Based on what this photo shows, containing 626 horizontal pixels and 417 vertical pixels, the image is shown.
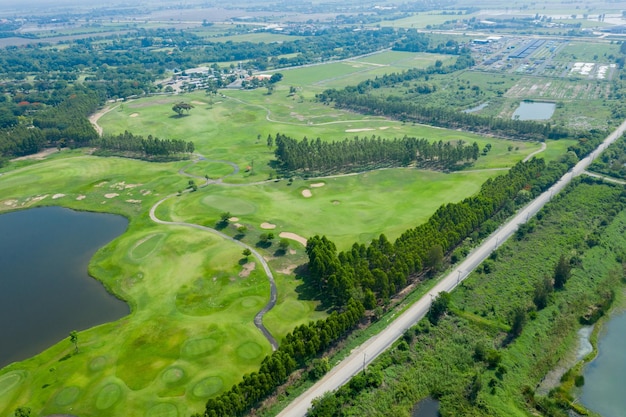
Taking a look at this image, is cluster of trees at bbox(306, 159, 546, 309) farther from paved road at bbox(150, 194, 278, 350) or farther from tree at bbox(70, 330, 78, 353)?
tree at bbox(70, 330, 78, 353)

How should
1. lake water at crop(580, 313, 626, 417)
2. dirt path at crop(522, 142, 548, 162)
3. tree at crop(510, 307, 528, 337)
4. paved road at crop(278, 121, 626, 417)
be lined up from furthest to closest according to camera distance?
dirt path at crop(522, 142, 548, 162) → tree at crop(510, 307, 528, 337) → paved road at crop(278, 121, 626, 417) → lake water at crop(580, 313, 626, 417)

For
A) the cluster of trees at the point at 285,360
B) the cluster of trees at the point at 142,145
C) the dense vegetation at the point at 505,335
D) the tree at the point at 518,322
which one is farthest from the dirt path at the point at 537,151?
the cluster of trees at the point at 142,145

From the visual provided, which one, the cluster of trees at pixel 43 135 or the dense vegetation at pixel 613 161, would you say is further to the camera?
the cluster of trees at pixel 43 135

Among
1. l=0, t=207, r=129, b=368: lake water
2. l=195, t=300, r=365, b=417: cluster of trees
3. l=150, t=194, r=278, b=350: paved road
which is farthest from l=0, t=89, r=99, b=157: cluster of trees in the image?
l=195, t=300, r=365, b=417: cluster of trees

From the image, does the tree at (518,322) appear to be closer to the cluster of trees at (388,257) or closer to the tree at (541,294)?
the tree at (541,294)

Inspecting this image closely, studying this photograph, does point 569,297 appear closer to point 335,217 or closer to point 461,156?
point 335,217

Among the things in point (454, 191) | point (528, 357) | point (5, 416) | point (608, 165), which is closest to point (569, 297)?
point (528, 357)

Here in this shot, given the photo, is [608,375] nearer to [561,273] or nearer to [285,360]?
[561,273]
